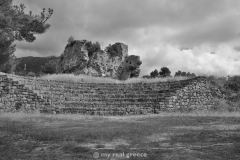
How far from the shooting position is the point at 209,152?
14.7 feet

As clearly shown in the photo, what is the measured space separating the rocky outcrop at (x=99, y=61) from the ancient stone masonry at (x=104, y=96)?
9.34m

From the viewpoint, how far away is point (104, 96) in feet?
52.3

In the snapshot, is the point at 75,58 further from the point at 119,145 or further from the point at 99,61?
the point at 119,145

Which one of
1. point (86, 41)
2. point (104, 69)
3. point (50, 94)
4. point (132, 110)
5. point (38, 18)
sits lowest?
point (132, 110)

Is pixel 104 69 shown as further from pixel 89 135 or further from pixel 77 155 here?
pixel 77 155

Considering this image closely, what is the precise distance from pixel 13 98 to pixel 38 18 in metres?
5.47

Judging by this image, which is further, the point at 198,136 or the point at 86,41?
the point at 86,41

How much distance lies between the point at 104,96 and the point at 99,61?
11.6m

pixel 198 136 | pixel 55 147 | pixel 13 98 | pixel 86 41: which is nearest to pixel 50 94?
pixel 13 98

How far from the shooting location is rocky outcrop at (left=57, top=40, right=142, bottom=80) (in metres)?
26.7

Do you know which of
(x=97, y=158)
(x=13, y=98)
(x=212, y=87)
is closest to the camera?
(x=97, y=158)

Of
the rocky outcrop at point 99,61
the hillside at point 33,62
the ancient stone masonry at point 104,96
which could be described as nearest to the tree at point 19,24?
the ancient stone masonry at point 104,96

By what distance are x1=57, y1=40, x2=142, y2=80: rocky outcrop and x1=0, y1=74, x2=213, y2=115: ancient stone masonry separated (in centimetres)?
934

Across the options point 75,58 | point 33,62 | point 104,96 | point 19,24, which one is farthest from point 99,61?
point 33,62
